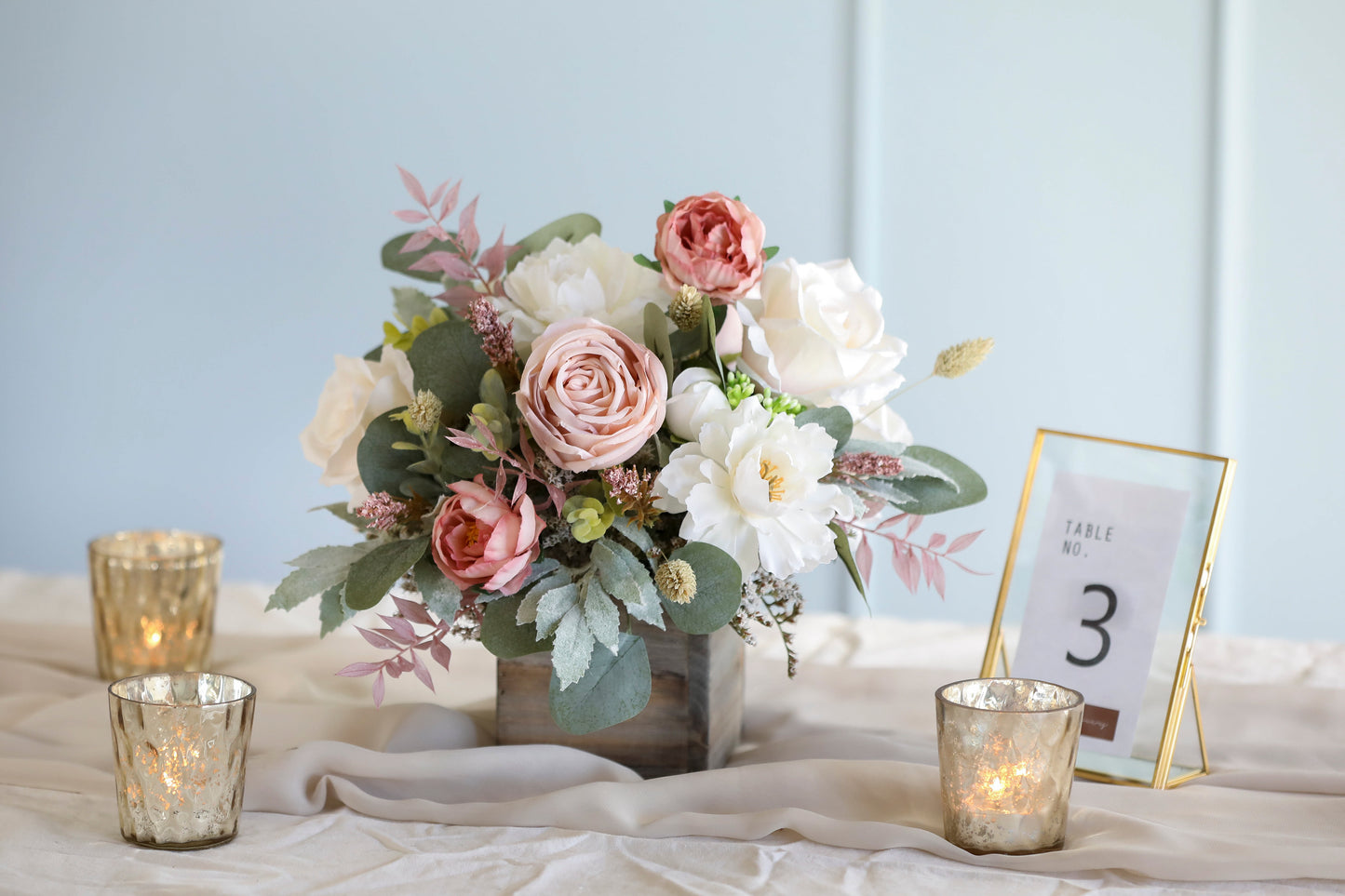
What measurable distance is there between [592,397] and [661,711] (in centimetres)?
29

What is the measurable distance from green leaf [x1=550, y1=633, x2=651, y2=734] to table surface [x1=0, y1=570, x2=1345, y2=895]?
47 millimetres

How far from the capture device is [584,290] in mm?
915

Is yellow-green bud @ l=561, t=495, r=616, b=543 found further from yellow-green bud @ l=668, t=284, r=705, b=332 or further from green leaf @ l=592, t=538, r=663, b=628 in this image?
yellow-green bud @ l=668, t=284, r=705, b=332

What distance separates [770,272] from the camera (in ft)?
3.07

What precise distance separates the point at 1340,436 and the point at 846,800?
86.9 inches

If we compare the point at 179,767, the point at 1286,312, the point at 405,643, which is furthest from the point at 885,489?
the point at 1286,312

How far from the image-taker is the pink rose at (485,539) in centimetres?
80

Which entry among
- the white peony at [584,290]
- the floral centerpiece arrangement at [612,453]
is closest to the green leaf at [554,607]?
the floral centerpiece arrangement at [612,453]

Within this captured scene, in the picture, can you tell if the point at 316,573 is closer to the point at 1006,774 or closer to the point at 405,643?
the point at 405,643

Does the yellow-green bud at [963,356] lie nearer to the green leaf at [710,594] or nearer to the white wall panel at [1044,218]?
the green leaf at [710,594]

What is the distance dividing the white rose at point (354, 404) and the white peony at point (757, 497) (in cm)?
26

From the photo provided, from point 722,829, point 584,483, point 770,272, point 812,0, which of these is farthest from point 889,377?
point 812,0

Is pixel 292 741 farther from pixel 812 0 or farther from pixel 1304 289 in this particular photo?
pixel 1304 289

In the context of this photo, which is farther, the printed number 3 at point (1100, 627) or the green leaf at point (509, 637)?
the printed number 3 at point (1100, 627)
